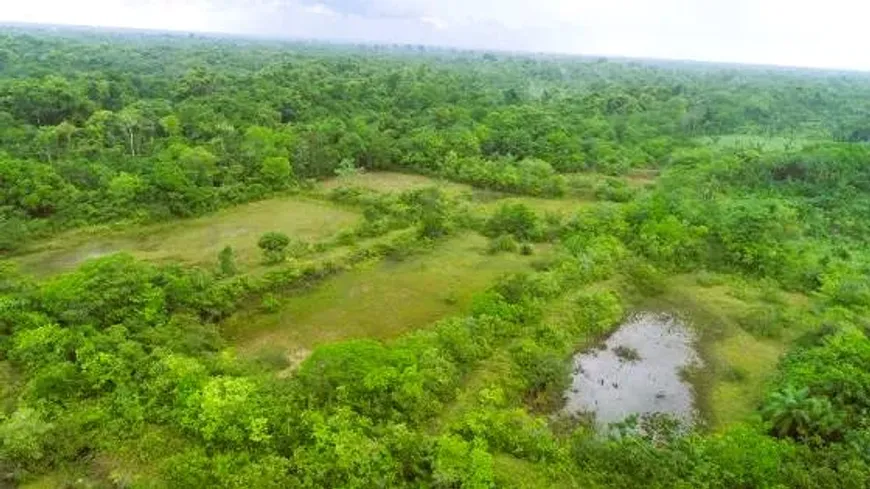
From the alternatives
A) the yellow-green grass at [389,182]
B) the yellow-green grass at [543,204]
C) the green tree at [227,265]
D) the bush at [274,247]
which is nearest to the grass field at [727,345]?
the yellow-green grass at [543,204]

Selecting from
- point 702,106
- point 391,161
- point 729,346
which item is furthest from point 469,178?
point 702,106

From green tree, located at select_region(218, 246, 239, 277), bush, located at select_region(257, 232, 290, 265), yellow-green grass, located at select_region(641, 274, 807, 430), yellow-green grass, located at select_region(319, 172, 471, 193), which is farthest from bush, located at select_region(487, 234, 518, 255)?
green tree, located at select_region(218, 246, 239, 277)

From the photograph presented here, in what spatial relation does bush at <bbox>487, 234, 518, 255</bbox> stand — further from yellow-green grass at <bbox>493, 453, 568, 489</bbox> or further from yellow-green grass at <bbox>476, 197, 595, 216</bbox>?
yellow-green grass at <bbox>493, 453, 568, 489</bbox>

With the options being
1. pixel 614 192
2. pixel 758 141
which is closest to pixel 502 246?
pixel 614 192

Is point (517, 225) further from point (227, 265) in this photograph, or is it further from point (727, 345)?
point (227, 265)

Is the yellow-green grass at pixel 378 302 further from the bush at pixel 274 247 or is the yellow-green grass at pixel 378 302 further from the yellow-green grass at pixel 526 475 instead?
the yellow-green grass at pixel 526 475
